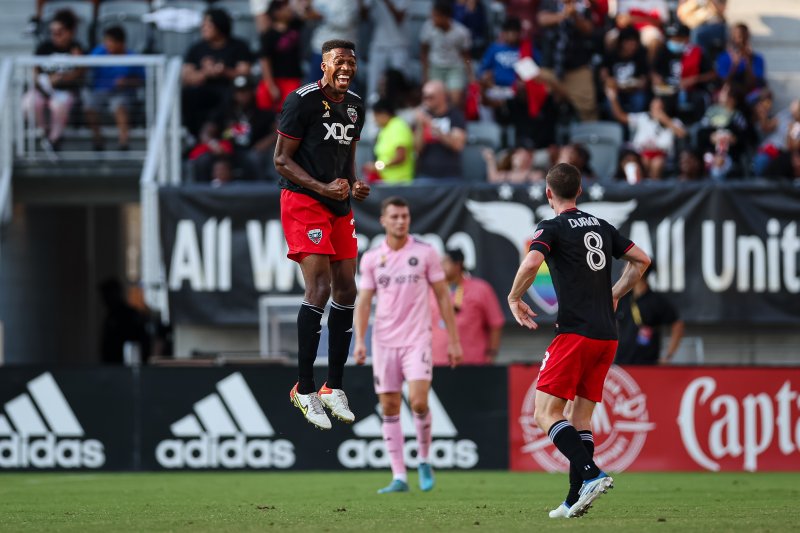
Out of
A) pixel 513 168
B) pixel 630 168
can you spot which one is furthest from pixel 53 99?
pixel 630 168

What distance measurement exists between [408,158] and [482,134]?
1.78 meters

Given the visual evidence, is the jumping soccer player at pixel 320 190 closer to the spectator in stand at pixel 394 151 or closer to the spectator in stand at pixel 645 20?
the spectator in stand at pixel 394 151

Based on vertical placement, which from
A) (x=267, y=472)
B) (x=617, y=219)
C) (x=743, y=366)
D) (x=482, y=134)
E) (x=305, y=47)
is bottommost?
(x=267, y=472)

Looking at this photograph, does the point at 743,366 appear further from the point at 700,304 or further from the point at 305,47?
the point at 305,47

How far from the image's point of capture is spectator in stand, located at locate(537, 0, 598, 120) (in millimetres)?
19328

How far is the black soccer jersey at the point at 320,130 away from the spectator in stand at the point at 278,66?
30.5 feet

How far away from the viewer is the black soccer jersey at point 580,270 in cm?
909

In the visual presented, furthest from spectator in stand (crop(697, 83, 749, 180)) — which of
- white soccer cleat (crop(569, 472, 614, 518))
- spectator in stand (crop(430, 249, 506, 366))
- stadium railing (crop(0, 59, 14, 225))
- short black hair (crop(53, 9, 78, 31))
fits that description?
white soccer cleat (crop(569, 472, 614, 518))

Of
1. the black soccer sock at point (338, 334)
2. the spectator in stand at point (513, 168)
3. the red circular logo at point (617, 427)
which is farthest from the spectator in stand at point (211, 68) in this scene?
the black soccer sock at point (338, 334)

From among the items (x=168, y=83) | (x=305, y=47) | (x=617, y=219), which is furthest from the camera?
(x=305, y=47)

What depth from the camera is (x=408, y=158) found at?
17.3 m

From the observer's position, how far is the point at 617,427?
15.2 metres

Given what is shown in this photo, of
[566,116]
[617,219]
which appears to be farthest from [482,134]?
[617,219]

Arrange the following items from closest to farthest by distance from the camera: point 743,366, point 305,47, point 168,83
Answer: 1. point 743,366
2. point 168,83
3. point 305,47
